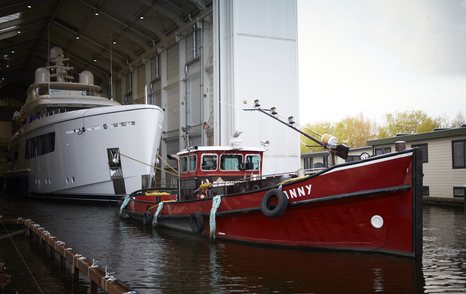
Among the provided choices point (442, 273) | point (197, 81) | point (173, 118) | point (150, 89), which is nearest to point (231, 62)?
point (197, 81)

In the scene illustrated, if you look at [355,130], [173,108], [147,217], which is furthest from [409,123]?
[147,217]

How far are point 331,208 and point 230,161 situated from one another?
4.96 meters

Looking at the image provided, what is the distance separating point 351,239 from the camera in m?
10.6

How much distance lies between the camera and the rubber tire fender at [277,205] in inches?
439

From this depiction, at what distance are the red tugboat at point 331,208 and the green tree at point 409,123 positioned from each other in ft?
173

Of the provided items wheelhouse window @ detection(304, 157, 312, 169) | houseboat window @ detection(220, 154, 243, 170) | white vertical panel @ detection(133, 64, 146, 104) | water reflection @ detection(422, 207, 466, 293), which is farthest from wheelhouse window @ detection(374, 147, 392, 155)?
white vertical panel @ detection(133, 64, 146, 104)

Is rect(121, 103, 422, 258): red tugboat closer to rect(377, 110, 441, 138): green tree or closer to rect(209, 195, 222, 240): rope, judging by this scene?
rect(209, 195, 222, 240): rope

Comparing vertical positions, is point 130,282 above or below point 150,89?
below

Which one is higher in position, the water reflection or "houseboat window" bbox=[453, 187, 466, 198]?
"houseboat window" bbox=[453, 187, 466, 198]

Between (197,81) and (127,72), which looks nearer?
(197,81)

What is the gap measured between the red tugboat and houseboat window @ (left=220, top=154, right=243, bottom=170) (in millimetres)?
922

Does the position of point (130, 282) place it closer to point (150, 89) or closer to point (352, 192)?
point (352, 192)

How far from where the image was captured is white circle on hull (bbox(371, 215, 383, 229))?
10143mm

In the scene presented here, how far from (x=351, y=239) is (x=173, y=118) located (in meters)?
24.9
